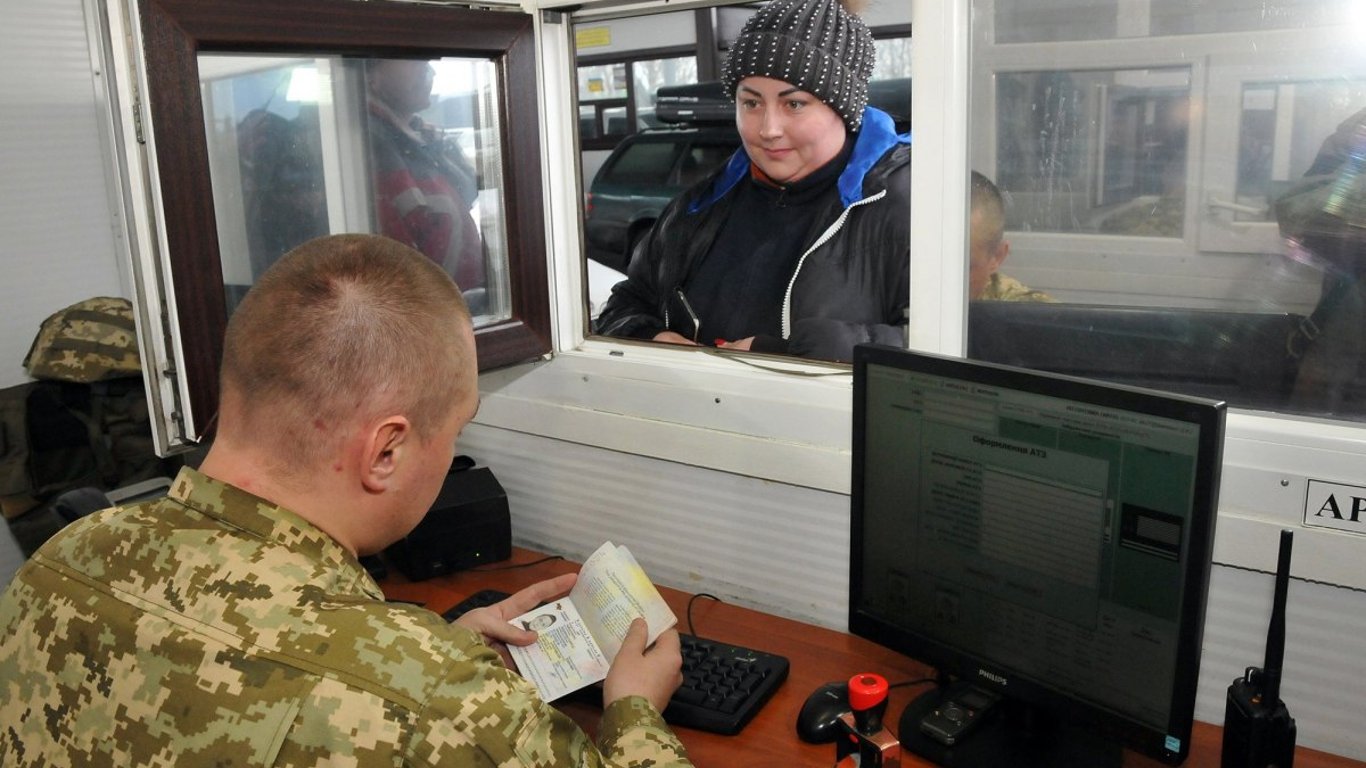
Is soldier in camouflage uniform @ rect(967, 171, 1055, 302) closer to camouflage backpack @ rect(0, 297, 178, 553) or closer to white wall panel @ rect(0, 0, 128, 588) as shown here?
camouflage backpack @ rect(0, 297, 178, 553)

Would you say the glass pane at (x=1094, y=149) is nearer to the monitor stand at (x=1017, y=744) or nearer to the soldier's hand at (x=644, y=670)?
the monitor stand at (x=1017, y=744)

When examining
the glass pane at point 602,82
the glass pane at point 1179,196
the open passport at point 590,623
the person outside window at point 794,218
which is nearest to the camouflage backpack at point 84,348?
the glass pane at point 602,82

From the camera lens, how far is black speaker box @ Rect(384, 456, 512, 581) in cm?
188

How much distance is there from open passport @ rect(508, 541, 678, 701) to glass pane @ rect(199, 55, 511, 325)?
535mm

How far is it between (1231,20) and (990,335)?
1.66 ft

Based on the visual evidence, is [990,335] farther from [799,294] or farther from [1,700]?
[1,700]

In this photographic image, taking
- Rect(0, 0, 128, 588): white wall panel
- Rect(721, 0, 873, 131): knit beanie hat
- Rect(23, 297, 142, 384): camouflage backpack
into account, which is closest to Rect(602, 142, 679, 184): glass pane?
Rect(721, 0, 873, 131): knit beanie hat

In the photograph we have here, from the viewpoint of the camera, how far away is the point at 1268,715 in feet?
3.60

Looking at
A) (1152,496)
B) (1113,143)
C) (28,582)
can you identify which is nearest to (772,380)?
(1113,143)

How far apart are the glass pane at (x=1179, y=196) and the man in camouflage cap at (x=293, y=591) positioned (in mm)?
836

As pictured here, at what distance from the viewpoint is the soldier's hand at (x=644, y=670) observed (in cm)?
131

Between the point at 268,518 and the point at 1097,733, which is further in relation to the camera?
the point at 1097,733

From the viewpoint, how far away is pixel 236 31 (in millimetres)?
1389

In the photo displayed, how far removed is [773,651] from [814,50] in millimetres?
921
